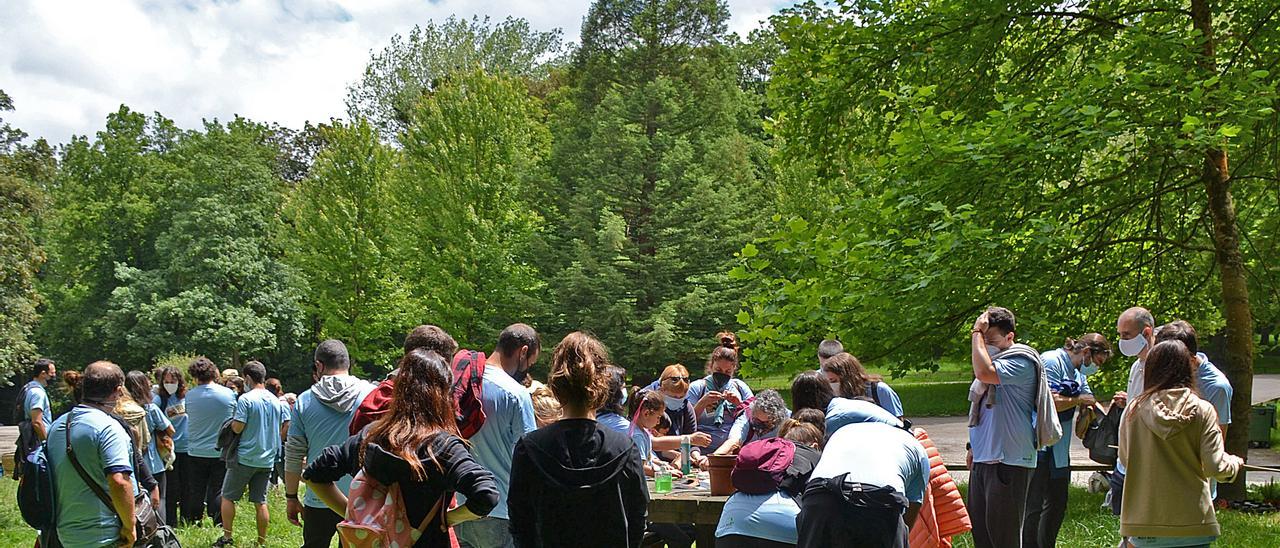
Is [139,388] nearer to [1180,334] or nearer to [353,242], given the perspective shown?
[1180,334]

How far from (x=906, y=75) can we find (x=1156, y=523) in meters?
8.09

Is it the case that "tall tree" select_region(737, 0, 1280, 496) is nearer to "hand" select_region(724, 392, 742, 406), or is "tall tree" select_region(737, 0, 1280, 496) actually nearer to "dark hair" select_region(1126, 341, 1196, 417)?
"hand" select_region(724, 392, 742, 406)

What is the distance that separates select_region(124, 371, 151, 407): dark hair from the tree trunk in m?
10.7

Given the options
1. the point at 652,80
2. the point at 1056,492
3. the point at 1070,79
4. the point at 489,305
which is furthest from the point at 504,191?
the point at 1056,492

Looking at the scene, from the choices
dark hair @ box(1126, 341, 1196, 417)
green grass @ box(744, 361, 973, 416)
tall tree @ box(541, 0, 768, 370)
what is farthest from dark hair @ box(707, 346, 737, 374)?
tall tree @ box(541, 0, 768, 370)

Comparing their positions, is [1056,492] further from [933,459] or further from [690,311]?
[690,311]

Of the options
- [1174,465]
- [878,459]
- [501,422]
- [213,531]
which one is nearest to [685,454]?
[501,422]

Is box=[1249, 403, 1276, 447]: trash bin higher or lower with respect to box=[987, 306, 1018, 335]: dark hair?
lower

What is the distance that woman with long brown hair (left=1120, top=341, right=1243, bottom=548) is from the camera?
5293 mm

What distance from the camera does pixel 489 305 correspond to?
103 feet

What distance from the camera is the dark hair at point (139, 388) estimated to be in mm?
8844

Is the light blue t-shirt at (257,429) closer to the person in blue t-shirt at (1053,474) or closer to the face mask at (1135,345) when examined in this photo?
the person in blue t-shirt at (1053,474)

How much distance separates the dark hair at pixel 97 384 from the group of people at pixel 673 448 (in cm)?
1

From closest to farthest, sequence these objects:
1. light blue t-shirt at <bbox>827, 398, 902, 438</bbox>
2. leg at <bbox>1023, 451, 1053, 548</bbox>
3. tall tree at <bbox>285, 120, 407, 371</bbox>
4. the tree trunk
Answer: light blue t-shirt at <bbox>827, 398, 902, 438</bbox>
leg at <bbox>1023, 451, 1053, 548</bbox>
the tree trunk
tall tree at <bbox>285, 120, 407, 371</bbox>
